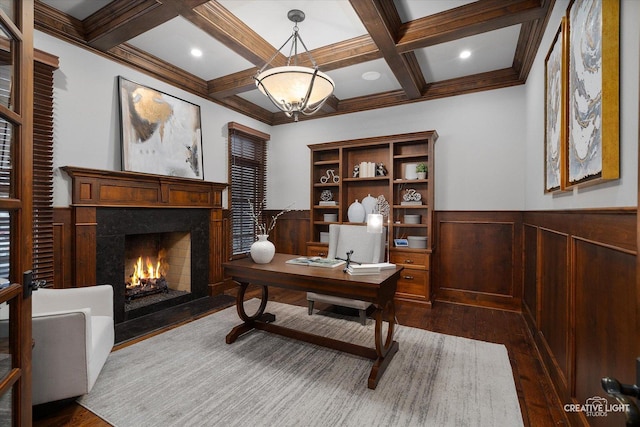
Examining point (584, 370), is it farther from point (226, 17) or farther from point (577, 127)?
point (226, 17)

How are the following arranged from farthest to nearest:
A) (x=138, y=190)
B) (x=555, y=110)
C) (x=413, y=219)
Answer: (x=413, y=219), (x=138, y=190), (x=555, y=110)

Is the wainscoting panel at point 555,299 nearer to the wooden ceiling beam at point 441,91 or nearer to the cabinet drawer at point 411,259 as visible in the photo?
the cabinet drawer at point 411,259

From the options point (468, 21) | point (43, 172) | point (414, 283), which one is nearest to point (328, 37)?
point (468, 21)

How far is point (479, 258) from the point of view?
3.82m

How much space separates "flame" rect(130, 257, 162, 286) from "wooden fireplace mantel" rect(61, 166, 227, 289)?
2.26ft

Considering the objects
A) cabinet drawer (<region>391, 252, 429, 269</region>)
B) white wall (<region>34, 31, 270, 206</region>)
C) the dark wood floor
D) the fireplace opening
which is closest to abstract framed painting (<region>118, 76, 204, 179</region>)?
white wall (<region>34, 31, 270, 206</region>)

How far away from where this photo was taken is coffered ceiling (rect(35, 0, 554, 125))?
246 centimetres

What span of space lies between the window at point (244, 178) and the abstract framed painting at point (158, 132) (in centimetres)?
71

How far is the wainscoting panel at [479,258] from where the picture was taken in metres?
3.65

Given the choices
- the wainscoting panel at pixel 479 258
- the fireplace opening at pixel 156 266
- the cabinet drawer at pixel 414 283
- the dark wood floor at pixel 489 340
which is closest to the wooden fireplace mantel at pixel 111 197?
the fireplace opening at pixel 156 266

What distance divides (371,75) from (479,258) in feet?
8.67

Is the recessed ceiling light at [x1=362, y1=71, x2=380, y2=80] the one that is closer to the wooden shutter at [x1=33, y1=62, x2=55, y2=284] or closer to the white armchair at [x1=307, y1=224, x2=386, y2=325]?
the white armchair at [x1=307, y1=224, x2=386, y2=325]

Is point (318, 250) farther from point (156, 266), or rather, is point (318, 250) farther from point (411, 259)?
point (156, 266)

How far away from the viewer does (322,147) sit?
4582 mm
